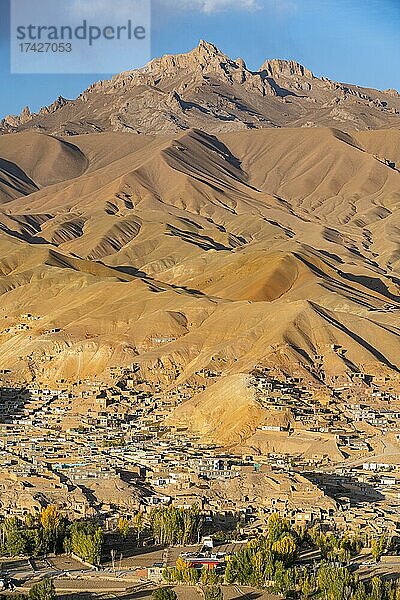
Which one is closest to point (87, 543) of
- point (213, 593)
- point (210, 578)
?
point (210, 578)

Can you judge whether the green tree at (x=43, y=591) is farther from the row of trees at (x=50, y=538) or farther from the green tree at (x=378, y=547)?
the green tree at (x=378, y=547)

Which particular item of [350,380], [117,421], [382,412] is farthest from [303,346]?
[117,421]

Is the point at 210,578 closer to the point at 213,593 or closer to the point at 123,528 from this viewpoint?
the point at 213,593

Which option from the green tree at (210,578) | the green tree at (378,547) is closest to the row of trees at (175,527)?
the green tree at (210,578)

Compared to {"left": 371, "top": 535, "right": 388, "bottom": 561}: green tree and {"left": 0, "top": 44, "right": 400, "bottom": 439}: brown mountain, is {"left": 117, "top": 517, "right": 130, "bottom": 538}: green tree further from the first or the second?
{"left": 0, "top": 44, "right": 400, "bottom": 439}: brown mountain

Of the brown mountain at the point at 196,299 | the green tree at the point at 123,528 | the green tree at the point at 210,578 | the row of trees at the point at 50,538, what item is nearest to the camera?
the green tree at the point at 210,578

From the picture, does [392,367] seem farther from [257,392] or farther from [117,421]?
[117,421]
